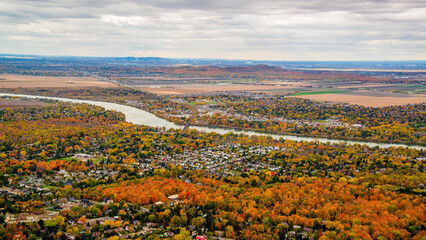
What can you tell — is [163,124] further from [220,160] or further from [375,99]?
[375,99]

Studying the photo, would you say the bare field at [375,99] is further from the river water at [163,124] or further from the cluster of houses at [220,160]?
the cluster of houses at [220,160]

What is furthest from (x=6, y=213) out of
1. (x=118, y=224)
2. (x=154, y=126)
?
(x=154, y=126)

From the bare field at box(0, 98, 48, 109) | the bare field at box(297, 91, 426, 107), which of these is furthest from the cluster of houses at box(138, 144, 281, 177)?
the bare field at box(297, 91, 426, 107)

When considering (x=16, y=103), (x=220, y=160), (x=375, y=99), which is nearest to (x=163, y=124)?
(x=220, y=160)

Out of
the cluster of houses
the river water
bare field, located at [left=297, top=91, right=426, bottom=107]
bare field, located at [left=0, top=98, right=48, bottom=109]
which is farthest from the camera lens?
bare field, located at [left=297, top=91, right=426, bottom=107]

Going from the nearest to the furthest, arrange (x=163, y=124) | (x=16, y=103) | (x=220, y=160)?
1. (x=220, y=160)
2. (x=163, y=124)
3. (x=16, y=103)

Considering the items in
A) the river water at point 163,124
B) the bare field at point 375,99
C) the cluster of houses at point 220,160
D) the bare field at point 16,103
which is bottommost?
the cluster of houses at point 220,160

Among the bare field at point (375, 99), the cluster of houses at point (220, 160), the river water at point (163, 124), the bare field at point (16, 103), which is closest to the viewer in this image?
the cluster of houses at point (220, 160)

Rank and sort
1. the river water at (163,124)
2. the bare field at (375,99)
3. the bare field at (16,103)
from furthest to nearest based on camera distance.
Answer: the bare field at (375,99)
the bare field at (16,103)
the river water at (163,124)

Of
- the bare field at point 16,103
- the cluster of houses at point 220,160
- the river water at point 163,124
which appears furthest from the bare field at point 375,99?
the bare field at point 16,103

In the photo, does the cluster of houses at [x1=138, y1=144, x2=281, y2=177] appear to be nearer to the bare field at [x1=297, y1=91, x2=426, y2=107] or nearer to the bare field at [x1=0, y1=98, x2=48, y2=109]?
the bare field at [x1=0, y1=98, x2=48, y2=109]

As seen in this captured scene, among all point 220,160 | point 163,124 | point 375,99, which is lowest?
point 220,160
